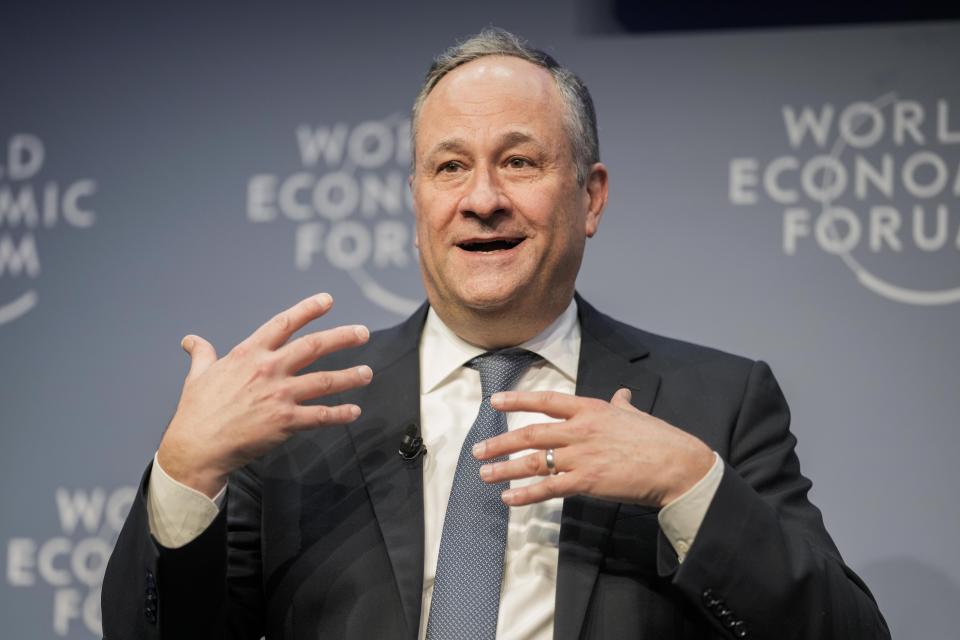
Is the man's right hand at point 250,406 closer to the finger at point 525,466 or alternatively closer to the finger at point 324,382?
the finger at point 324,382

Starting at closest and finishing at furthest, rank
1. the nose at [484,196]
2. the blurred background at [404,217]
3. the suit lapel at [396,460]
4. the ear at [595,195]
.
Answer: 1. the suit lapel at [396,460]
2. the nose at [484,196]
3. the ear at [595,195]
4. the blurred background at [404,217]

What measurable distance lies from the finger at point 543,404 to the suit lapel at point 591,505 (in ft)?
0.94

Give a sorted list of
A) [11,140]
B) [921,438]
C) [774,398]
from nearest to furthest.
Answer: [774,398], [921,438], [11,140]

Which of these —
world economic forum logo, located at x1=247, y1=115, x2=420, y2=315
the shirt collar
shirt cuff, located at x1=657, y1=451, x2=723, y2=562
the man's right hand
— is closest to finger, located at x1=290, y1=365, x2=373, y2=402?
the man's right hand

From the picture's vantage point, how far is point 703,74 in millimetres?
3125

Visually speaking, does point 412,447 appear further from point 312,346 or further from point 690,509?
point 690,509

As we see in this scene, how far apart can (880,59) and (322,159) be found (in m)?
1.43

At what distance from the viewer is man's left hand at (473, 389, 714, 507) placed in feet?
6.05

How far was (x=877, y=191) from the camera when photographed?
117 inches

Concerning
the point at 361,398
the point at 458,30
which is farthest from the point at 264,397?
the point at 458,30

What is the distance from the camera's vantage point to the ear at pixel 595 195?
254cm

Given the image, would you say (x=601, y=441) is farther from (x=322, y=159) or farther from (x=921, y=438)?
(x=322, y=159)

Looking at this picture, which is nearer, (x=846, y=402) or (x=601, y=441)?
(x=601, y=441)

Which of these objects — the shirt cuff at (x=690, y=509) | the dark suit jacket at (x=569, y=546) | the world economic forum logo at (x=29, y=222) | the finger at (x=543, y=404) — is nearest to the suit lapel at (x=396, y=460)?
the dark suit jacket at (x=569, y=546)
